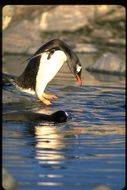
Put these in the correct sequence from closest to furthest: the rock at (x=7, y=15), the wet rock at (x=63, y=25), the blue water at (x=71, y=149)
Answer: the blue water at (x=71, y=149)
the rock at (x=7, y=15)
the wet rock at (x=63, y=25)

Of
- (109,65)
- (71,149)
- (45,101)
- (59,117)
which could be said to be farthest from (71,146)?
(109,65)

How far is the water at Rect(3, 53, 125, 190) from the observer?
5.11 metres

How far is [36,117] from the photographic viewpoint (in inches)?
310

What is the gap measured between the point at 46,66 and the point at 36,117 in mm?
1521

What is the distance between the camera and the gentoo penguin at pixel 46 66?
9.00 meters

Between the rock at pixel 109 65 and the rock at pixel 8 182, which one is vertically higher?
the rock at pixel 8 182

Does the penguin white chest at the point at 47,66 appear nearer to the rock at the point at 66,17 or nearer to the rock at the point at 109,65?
the rock at the point at 109,65

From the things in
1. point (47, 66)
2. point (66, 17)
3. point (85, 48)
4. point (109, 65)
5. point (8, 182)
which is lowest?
point (85, 48)

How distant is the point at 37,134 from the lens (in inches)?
272

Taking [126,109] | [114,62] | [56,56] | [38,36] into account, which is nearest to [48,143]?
[126,109]

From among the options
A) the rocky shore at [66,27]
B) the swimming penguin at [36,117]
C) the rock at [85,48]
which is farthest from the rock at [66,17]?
the swimming penguin at [36,117]

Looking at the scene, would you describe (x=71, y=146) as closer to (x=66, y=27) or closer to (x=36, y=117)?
(x=36, y=117)

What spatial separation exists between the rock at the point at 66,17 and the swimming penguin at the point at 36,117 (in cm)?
1100

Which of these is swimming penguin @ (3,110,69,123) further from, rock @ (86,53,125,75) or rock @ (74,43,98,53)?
rock @ (74,43,98,53)
